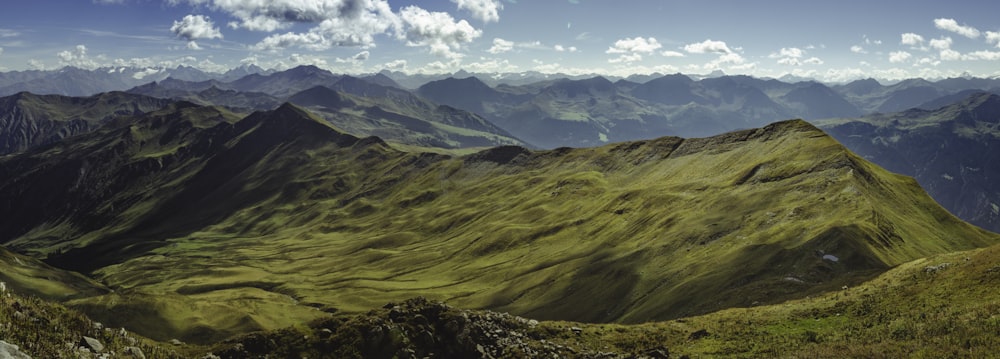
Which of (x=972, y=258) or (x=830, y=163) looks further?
(x=830, y=163)

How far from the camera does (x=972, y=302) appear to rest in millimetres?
41156

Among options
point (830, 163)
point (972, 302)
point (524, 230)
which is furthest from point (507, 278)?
point (972, 302)

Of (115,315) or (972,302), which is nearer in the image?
(972,302)

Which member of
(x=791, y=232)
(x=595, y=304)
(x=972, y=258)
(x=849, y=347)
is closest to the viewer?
(x=849, y=347)

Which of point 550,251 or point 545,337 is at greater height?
point 545,337

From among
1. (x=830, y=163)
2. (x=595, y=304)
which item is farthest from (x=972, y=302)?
(x=830, y=163)

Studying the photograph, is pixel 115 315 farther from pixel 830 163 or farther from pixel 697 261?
pixel 830 163

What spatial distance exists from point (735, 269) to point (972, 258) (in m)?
40.0

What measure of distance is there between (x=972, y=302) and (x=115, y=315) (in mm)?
168259

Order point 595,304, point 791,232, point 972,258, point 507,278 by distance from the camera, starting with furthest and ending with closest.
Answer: point 507,278 → point 595,304 → point 791,232 → point 972,258

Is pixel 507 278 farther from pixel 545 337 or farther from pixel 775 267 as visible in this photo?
pixel 545 337

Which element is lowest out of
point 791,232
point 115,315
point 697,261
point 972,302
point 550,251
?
point 115,315

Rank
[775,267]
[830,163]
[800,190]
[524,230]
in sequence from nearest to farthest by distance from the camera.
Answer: [775,267]
[800,190]
[830,163]
[524,230]

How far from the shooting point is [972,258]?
51750mm
